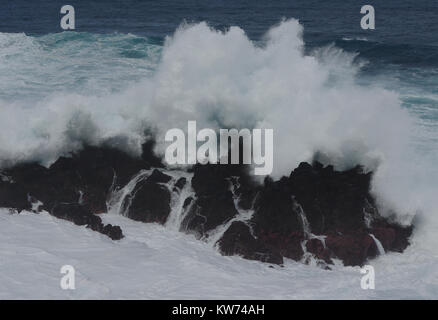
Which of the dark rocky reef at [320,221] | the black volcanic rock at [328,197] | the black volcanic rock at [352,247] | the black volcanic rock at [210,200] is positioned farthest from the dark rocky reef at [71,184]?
the black volcanic rock at [352,247]

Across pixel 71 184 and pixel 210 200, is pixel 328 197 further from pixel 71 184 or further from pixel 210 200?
pixel 71 184

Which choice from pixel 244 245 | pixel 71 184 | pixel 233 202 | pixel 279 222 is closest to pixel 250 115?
pixel 233 202

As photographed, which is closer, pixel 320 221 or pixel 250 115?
pixel 320 221

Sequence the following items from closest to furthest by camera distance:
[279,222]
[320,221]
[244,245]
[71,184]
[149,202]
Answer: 1. [244,245]
2. [279,222]
3. [320,221]
4. [149,202]
5. [71,184]

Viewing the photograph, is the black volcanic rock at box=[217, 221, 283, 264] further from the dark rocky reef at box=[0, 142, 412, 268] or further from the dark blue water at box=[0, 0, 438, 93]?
the dark blue water at box=[0, 0, 438, 93]

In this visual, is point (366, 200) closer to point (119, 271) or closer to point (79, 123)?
point (119, 271)

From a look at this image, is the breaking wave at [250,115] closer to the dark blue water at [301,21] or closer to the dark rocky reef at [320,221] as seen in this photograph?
the dark rocky reef at [320,221]
